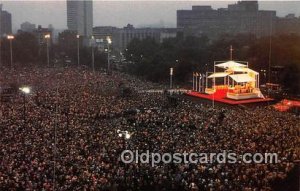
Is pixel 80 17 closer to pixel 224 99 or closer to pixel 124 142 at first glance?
pixel 224 99

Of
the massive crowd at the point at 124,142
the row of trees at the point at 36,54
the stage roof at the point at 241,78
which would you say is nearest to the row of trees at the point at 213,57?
the stage roof at the point at 241,78

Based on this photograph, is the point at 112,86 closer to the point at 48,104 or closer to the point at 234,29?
the point at 48,104

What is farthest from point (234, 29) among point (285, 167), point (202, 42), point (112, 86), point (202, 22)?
point (285, 167)

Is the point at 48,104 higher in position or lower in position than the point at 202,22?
lower

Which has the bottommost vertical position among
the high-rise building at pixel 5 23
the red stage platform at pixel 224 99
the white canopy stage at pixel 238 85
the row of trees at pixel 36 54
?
the red stage platform at pixel 224 99

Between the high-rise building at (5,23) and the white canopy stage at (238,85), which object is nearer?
the white canopy stage at (238,85)

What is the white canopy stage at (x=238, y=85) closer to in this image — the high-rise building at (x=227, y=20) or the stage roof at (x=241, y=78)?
the stage roof at (x=241, y=78)

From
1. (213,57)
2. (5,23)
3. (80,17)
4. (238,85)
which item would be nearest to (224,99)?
(238,85)
